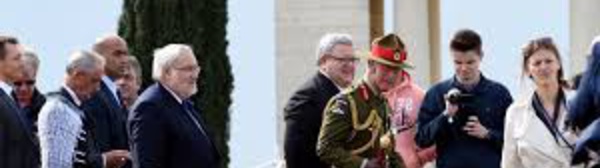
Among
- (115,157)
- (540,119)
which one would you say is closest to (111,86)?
(115,157)

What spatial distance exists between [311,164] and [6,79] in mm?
3516

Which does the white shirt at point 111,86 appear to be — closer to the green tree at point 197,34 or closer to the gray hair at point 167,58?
the gray hair at point 167,58

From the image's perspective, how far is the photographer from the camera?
59.5 feet

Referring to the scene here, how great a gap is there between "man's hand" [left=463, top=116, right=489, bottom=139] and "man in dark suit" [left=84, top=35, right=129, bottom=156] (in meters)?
3.00

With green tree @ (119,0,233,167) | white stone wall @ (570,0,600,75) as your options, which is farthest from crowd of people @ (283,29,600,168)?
white stone wall @ (570,0,600,75)

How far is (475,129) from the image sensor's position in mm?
18156

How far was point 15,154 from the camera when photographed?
1514 centimetres

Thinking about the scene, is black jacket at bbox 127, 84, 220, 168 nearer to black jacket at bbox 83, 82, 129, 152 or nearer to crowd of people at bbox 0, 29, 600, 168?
crowd of people at bbox 0, 29, 600, 168

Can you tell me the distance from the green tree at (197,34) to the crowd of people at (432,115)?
16151 mm

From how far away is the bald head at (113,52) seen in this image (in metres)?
19.1

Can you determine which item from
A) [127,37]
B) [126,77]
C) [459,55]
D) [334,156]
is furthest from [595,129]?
[127,37]

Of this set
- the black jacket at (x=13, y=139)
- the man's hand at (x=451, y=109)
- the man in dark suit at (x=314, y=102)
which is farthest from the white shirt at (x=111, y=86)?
the black jacket at (x=13, y=139)

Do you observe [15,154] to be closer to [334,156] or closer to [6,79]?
[6,79]

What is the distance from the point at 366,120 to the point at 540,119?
4.48 feet
